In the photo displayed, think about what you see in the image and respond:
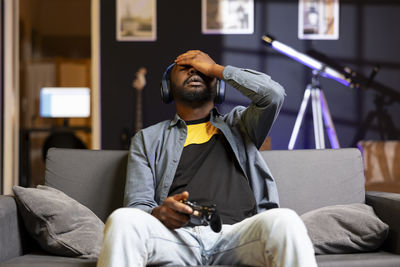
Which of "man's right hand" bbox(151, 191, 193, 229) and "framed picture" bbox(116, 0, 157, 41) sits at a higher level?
"framed picture" bbox(116, 0, 157, 41)

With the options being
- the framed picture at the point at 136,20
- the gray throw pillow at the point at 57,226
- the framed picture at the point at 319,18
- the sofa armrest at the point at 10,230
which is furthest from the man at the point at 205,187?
the framed picture at the point at 319,18

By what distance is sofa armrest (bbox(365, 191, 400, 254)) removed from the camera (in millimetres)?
2223

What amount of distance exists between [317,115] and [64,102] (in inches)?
120

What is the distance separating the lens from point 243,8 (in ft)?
18.5

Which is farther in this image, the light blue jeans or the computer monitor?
the computer monitor

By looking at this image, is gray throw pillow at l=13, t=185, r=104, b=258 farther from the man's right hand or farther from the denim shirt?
the man's right hand

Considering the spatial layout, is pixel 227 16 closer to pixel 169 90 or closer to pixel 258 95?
pixel 169 90

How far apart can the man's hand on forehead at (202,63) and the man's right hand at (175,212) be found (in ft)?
2.45

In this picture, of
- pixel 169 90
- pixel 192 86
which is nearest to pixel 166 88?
pixel 169 90

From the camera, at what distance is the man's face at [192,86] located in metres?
2.49

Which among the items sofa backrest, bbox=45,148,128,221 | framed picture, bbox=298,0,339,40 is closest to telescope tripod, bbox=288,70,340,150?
framed picture, bbox=298,0,339,40

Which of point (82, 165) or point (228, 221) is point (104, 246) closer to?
point (228, 221)

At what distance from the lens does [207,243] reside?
1.98 meters

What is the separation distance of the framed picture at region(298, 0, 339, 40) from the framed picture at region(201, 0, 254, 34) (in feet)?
1.74
